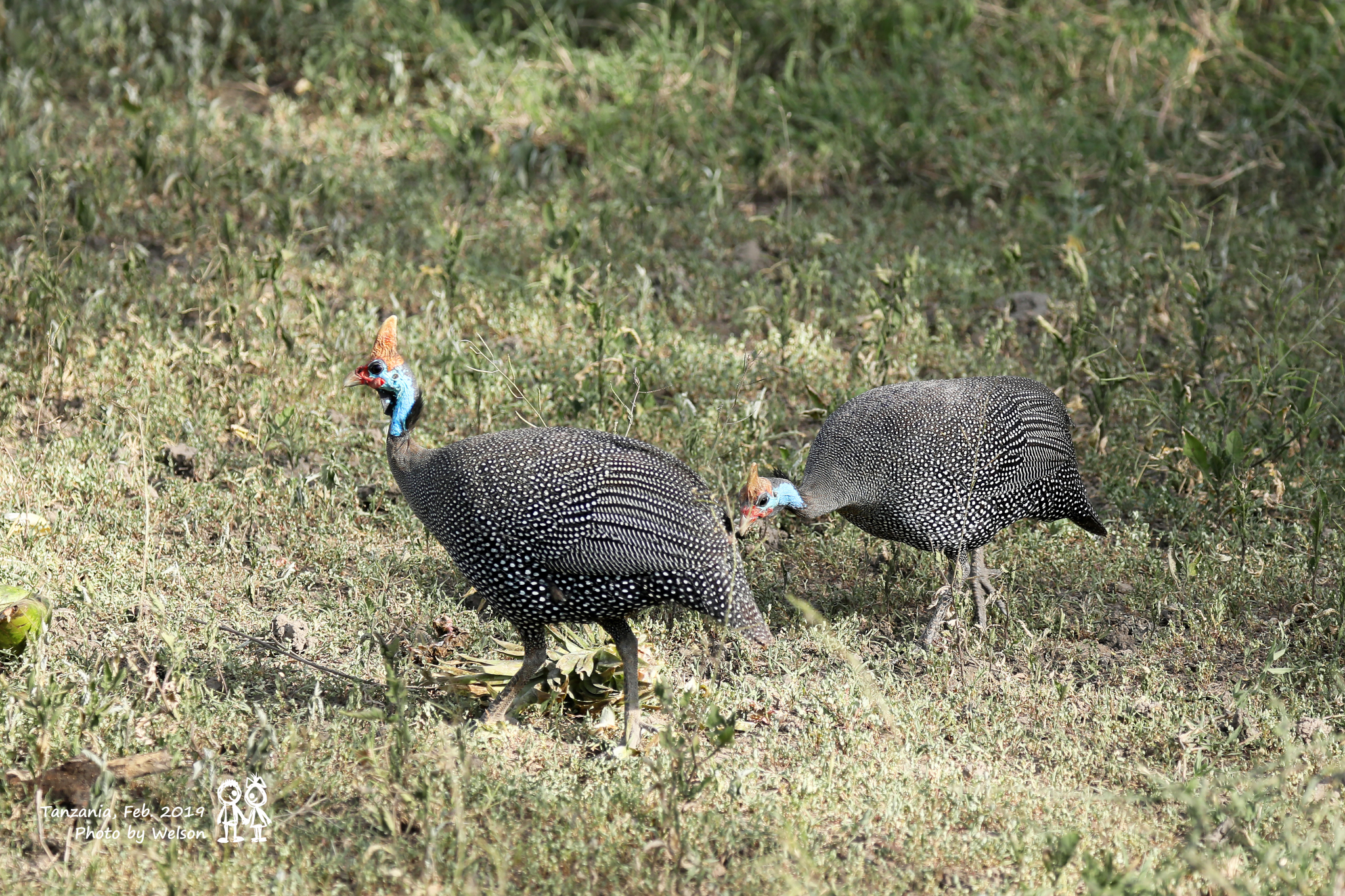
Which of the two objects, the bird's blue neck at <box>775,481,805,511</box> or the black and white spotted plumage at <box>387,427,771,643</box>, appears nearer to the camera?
the black and white spotted plumage at <box>387,427,771,643</box>

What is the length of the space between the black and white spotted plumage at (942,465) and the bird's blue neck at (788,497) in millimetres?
38

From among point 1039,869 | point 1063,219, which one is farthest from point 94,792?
point 1063,219

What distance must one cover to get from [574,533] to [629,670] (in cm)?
46

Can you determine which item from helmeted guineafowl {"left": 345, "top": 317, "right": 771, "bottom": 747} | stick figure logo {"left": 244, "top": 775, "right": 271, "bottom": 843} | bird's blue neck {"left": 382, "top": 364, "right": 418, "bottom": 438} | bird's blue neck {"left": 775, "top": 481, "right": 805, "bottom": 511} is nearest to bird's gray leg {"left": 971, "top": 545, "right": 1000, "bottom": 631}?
bird's blue neck {"left": 775, "top": 481, "right": 805, "bottom": 511}

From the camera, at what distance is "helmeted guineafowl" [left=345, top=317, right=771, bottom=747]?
13.1 feet

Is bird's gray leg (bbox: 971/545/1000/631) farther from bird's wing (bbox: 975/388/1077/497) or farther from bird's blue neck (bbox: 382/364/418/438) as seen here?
bird's blue neck (bbox: 382/364/418/438)

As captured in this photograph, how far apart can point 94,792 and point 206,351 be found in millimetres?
2822

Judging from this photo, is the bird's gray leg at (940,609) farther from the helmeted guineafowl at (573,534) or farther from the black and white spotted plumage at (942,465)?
the helmeted guineafowl at (573,534)

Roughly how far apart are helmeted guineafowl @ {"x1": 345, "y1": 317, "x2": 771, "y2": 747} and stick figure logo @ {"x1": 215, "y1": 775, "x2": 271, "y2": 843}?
0.80 m

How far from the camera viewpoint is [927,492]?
15.1 ft

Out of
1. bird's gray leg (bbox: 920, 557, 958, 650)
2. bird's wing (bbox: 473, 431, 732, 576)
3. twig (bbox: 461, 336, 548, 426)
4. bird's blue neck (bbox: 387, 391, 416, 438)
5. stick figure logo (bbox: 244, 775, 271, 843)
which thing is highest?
bird's blue neck (bbox: 387, 391, 416, 438)

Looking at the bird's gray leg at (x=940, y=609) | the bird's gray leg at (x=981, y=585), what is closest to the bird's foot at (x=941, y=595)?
the bird's gray leg at (x=940, y=609)

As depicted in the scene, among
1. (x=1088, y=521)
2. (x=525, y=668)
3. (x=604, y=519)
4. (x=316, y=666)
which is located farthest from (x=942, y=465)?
(x=316, y=666)

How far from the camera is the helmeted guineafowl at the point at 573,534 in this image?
13.1ft
